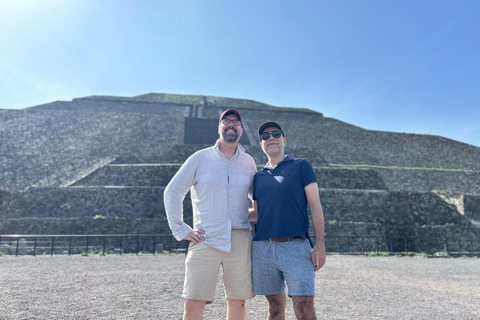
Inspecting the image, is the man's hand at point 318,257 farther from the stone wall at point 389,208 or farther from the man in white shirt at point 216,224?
the stone wall at point 389,208

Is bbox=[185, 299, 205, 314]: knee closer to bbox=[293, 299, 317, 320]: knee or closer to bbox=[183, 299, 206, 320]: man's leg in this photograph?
bbox=[183, 299, 206, 320]: man's leg

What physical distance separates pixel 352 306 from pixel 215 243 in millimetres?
3160

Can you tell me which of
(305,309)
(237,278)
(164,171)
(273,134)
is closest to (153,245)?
(164,171)

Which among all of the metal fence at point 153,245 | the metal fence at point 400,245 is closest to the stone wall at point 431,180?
the metal fence at point 400,245

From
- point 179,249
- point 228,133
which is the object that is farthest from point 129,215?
point 228,133

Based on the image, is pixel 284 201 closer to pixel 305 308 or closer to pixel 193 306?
pixel 305 308

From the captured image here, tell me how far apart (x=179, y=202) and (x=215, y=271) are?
1.90 feet

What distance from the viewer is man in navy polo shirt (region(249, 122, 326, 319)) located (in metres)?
2.41

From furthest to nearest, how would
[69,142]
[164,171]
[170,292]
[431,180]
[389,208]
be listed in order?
[69,142] < [431,180] < [164,171] < [389,208] < [170,292]

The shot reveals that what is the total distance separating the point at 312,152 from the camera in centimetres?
2250

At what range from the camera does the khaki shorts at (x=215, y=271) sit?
8.00ft

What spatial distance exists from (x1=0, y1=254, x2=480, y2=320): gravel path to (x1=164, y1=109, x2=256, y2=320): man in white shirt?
1846 millimetres

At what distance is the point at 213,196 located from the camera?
2.60 m

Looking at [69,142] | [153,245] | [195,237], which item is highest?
[69,142]
